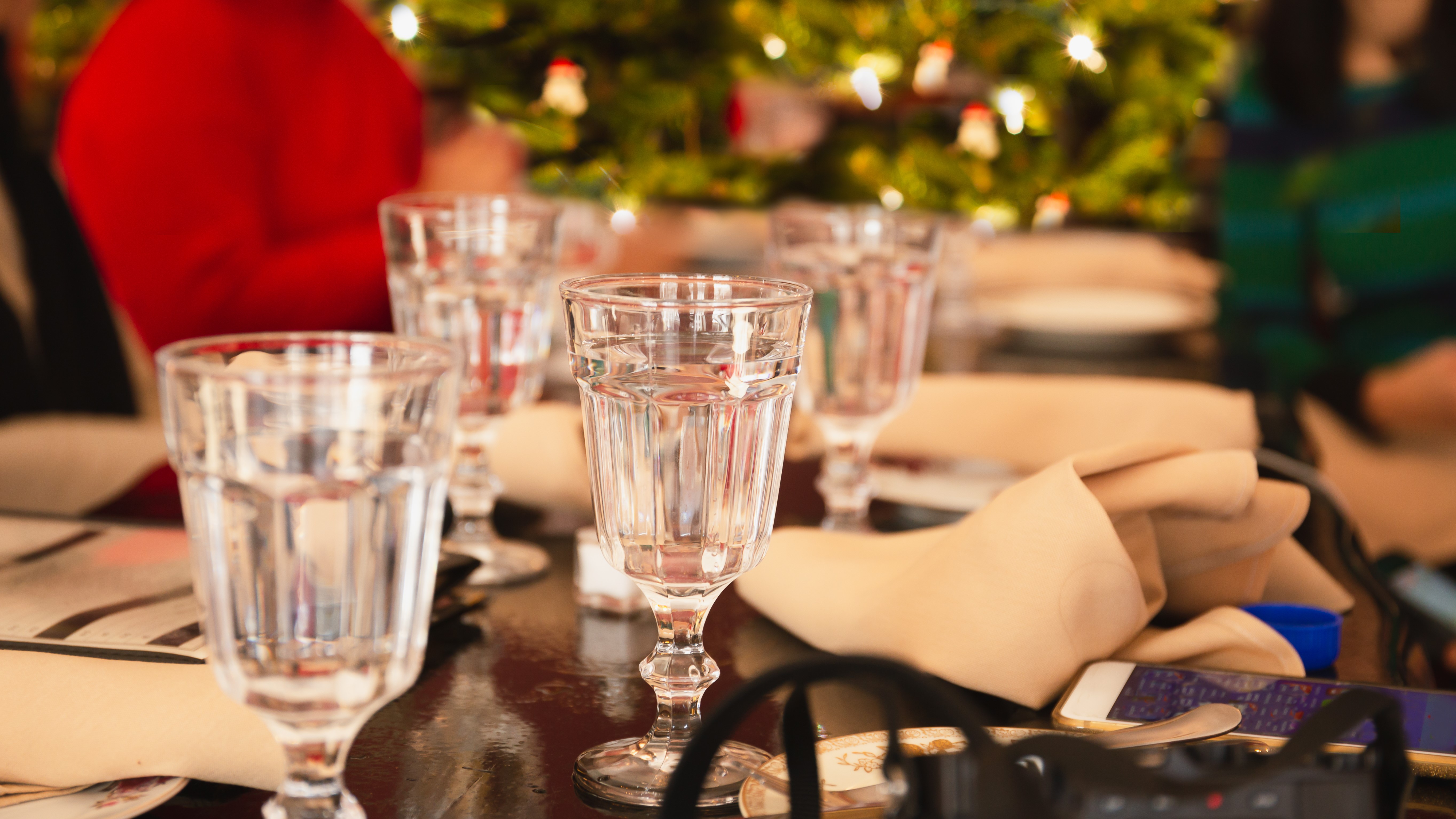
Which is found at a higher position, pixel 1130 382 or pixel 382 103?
pixel 382 103

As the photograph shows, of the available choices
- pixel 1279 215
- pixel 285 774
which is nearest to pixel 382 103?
pixel 1279 215

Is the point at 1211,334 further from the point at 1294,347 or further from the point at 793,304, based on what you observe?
the point at 793,304

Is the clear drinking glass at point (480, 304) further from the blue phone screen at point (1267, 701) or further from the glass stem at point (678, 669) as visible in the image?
the blue phone screen at point (1267, 701)

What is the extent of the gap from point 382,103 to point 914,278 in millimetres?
1191

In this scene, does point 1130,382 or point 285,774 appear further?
point 1130,382

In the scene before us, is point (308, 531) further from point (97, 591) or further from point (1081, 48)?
point (1081, 48)

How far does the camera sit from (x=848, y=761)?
0.45 meters

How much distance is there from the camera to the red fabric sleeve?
1.32 m

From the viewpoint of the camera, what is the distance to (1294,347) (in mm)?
1838

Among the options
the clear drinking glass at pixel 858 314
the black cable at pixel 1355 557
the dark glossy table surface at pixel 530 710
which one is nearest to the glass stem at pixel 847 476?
the clear drinking glass at pixel 858 314

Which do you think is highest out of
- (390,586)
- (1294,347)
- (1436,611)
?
(390,586)

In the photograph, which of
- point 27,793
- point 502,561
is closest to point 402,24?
point 502,561

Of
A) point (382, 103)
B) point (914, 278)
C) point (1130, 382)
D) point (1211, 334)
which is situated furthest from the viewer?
point (382, 103)

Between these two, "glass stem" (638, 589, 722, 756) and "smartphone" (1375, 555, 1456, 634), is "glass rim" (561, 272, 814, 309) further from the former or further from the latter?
"smartphone" (1375, 555, 1456, 634)
